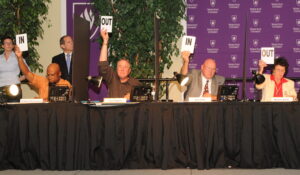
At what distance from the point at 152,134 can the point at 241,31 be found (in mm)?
3724

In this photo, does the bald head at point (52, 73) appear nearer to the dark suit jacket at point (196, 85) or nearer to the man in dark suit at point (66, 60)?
the man in dark suit at point (66, 60)

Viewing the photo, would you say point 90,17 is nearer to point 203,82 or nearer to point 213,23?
point 213,23

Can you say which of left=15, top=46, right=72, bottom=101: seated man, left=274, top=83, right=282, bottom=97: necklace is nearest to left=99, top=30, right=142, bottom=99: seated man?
left=15, top=46, right=72, bottom=101: seated man

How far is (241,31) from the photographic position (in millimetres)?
7191

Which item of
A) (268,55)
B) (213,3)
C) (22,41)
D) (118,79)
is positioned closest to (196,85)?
(118,79)

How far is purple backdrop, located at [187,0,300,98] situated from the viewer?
7.12m

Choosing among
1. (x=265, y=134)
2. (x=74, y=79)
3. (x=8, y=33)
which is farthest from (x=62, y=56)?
(x=265, y=134)

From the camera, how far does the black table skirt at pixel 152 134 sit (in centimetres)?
398

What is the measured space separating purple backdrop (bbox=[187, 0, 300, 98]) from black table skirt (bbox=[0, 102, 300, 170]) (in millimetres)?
3241

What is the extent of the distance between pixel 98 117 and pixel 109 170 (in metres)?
0.48

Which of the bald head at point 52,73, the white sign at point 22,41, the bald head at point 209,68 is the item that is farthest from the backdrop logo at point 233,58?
the white sign at point 22,41

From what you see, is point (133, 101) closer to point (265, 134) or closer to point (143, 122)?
point (143, 122)

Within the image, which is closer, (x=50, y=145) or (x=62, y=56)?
(x=50, y=145)

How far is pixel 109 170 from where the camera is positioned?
4.05 meters
